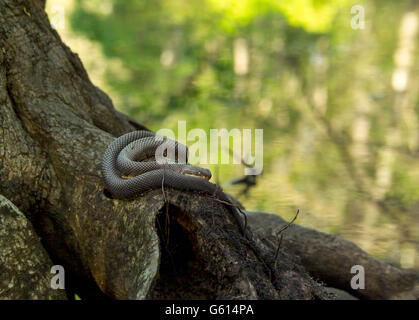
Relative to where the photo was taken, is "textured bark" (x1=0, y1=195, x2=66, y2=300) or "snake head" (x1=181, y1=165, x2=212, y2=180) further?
"snake head" (x1=181, y1=165, x2=212, y2=180)

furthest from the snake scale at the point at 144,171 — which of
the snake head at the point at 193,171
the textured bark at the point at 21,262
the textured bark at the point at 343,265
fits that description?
the textured bark at the point at 343,265

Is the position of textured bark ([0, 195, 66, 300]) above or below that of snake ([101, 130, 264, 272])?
below

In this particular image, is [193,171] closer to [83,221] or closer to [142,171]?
[142,171]

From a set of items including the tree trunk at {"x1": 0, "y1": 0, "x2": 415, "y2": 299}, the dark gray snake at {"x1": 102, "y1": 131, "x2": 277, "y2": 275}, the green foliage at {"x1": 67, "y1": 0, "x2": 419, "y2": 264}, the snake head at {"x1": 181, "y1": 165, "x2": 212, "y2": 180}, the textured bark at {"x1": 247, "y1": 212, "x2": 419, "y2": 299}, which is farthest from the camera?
the green foliage at {"x1": 67, "y1": 0, "x2": 419, "y2": 264}

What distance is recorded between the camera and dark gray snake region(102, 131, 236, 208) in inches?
116

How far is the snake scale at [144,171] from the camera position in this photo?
2.95 metres

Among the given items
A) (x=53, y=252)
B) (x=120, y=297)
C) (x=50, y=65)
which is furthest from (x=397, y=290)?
(x=50, y=65)

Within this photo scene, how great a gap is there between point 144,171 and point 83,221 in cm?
52

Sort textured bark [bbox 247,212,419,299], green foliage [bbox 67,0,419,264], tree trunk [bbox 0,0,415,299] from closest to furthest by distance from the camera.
Result: tree trunk [bbox 0,0,415,299]
textured bark [bbox 247,212,419,299]
green foliage [bbox 67,0,419,264]

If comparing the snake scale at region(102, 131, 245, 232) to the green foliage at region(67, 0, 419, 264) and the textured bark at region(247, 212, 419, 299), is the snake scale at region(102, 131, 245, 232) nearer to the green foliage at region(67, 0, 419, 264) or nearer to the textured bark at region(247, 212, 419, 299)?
the textured bark at region(247, 212, 419, 299)

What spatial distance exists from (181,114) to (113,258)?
11826 mm

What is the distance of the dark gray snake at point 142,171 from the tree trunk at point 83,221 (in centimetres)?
7

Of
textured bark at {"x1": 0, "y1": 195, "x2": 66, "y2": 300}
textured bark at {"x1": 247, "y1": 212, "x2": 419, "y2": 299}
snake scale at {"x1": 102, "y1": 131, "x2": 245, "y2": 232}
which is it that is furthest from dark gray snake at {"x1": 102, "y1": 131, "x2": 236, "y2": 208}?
textured bark at {"x1": 247, "y1": 212, "x2": 419, "y2": 299}

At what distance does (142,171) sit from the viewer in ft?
10.6
